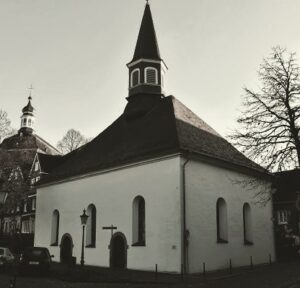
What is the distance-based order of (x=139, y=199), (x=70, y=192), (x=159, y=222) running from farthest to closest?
(x=70, y=192), (x=139, y=199), (x=159, y=222)

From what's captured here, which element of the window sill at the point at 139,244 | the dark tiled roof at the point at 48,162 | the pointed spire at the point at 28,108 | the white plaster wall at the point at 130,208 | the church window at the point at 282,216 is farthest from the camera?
the pointed spire at the point at 28,108

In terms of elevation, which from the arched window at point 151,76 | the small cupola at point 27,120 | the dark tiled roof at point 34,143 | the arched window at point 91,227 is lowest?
the arched window at point 91,227

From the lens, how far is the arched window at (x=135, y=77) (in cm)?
2891

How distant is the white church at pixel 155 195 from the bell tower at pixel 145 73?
0.25 feet

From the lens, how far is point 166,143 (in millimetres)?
21422

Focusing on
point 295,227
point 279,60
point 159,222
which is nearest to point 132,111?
point 159,222

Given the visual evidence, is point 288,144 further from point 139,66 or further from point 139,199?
point 139,66

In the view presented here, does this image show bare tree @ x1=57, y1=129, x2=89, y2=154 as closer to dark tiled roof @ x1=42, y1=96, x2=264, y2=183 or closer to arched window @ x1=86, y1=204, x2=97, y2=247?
dark tiled roof @ x1=42, y1=96, x2=264, y2=183

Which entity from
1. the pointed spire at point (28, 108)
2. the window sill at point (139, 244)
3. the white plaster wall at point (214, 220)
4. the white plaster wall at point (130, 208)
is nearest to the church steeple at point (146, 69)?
the white plaster wall at point (130, 208)

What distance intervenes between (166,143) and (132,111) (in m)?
7.34

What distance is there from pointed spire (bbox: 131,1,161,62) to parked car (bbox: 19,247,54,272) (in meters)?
15.9

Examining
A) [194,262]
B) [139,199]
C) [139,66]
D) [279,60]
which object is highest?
[139,66]

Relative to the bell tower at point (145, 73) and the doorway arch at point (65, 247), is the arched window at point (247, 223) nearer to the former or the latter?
the bell tower at point (145, 73)

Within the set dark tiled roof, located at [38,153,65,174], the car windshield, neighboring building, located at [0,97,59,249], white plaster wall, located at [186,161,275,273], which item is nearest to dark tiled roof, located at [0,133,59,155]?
neighboring building, located at [0,97,59,249]
